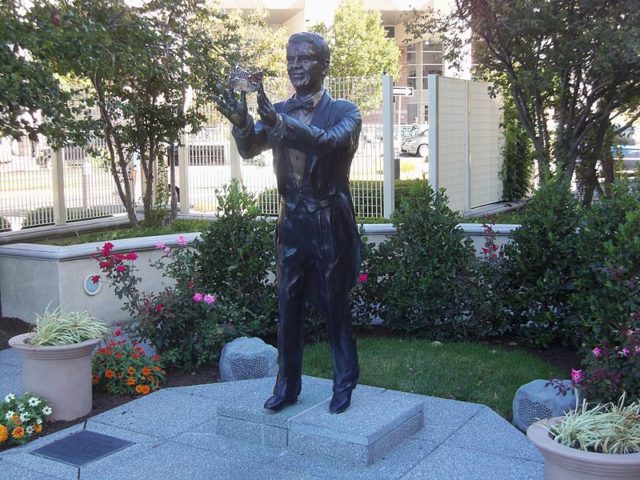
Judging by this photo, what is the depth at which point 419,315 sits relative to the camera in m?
6.83

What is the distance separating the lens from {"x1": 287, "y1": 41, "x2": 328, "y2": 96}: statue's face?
4098 millimetres

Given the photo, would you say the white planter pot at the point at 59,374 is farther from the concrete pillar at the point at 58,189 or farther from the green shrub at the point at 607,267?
the concrete pillar at the point at 58,189

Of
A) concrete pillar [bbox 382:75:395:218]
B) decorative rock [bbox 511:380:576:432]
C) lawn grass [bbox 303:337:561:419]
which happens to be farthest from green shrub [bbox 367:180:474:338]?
concrete pillar [bbox 382:75:395:218]

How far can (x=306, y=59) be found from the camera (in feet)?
13.5

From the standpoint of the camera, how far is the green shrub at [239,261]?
6.79 m

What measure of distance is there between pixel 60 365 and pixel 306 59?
2754 millimetres

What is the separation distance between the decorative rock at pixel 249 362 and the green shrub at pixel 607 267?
2409 mm

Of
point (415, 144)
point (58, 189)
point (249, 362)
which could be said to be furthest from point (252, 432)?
point (415, 144)

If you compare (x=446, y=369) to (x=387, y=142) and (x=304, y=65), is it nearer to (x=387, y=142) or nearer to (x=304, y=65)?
(x=304, y=65)

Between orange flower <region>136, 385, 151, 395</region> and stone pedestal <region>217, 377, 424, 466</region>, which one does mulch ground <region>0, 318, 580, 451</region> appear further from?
stone pedestal <region>217, 377, 424, 466</region>

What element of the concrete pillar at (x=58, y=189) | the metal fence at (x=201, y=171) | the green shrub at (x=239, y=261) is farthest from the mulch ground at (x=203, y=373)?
the concrete pillar at (x=58, y=189)

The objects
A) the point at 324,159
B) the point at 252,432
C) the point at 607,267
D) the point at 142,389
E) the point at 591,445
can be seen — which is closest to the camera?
the point at 591,445

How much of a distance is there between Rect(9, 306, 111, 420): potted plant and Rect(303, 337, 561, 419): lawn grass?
70.2 inches

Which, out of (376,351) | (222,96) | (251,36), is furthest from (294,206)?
(251,36)
